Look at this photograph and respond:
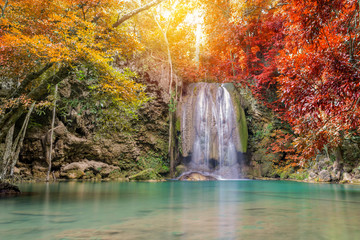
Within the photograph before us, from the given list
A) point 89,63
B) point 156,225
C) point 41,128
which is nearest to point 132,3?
point 41,128

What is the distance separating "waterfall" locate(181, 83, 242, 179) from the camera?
1363 cm

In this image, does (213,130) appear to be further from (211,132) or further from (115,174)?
(115,174)

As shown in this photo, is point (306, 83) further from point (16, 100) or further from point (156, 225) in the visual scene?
point (16, 100)

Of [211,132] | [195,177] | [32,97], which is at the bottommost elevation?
[195,177]

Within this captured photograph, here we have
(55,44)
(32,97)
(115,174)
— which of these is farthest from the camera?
(115,174)

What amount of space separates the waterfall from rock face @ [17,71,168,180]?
4.84 ft

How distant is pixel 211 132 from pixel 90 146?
21.5 feet

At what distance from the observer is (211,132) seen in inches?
552

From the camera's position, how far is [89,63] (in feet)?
16.8

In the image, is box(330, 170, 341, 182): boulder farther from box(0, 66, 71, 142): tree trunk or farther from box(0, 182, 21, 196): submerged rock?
box(0, 182, 21, 196): submerged rock

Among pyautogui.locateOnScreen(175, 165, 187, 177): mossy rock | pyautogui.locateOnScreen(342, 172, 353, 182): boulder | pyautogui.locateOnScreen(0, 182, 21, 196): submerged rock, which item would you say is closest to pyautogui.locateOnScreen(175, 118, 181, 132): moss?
pyautogui.locateOnScreen(175, 165, 187, 177): mossy rock

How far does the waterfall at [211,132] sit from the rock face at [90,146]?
1474 mm

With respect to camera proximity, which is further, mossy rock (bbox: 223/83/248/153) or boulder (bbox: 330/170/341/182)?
mossy rock (bbox: 223/83/248/153)

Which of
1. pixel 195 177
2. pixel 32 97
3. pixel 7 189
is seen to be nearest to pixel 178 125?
pixel 195 177
